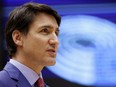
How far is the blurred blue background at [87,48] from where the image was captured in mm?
3832

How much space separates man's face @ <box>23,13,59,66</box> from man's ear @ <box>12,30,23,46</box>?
0.02 m

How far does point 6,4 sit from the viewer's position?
13.1ft

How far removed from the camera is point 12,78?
1562 mm

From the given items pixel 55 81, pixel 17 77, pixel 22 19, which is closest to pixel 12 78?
pixel 17 77

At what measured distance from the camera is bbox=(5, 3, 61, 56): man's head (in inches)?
65.9

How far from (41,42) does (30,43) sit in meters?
0.05

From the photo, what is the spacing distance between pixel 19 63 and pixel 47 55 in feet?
0.44

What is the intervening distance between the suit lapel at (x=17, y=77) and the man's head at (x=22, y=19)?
0.11 metres

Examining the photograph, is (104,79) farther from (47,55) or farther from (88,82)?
(47,55)

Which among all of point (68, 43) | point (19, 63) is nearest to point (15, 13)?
point (19, 63)

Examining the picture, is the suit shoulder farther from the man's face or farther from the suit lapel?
the man's face

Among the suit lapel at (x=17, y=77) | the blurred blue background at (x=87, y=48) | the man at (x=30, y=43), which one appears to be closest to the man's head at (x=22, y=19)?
the man at (x=30, y=43)

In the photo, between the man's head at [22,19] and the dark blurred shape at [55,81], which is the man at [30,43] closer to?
the man's head at [22,19]

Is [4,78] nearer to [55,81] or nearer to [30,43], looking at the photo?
[30,43]
